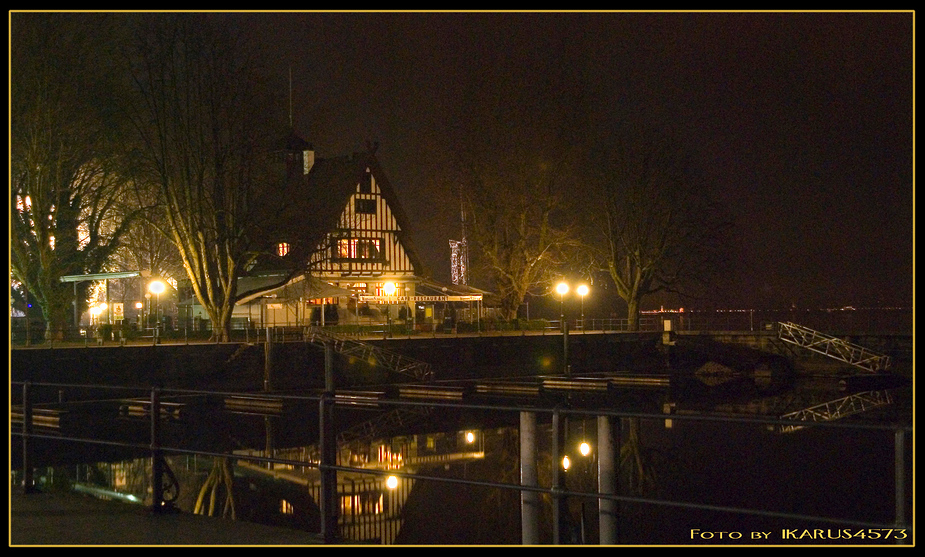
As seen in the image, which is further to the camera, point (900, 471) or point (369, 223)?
point (369, 223)

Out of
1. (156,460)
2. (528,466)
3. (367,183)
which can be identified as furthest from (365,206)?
(156,460)

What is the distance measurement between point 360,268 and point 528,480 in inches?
1949

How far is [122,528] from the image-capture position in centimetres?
834

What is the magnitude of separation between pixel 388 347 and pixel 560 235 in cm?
1502

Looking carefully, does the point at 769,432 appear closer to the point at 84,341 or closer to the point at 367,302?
the point at 84,341

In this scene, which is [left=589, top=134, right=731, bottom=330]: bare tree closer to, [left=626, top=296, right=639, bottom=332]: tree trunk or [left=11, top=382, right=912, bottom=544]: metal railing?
[left=626, top=296, right=639, bottom=332]: tree trunk

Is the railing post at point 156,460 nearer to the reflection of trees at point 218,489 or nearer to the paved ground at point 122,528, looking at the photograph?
the paved ground at point 122,528

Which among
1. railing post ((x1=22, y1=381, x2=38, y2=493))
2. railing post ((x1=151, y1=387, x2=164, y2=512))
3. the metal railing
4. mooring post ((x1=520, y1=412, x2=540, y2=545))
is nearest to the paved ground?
railing post ((x1=151, y1=387, x2=164, y2=512))

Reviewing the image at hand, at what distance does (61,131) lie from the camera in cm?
3897

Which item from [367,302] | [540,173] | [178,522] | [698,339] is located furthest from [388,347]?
[178,522]

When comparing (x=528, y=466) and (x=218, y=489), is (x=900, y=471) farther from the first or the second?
(x=218, y=489)

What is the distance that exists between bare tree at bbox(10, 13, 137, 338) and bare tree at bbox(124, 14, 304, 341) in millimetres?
1592

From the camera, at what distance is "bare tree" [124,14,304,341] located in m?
42.0

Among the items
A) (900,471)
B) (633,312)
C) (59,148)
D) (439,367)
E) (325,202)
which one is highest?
(59,148)
